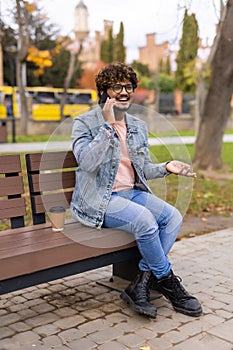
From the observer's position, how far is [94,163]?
302cm

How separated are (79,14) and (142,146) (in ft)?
40.6

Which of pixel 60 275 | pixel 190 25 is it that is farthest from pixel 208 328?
pixel 190 25

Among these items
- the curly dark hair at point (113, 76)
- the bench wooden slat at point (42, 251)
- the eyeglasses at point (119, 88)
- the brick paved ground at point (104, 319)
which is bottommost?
the brick paved ground at point (104, 319)

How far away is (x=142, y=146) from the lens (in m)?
3.46

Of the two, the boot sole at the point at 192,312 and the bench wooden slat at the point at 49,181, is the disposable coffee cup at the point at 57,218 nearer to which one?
the bench wooden slat at the point at 49,181

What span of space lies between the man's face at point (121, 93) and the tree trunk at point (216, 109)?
4.56 m

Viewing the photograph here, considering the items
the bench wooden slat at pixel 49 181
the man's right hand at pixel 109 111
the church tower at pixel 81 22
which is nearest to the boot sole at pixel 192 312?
the bench wooden slat at pixel 49 181

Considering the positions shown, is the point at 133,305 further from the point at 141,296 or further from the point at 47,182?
the point at 47,182

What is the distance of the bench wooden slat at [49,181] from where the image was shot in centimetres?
351

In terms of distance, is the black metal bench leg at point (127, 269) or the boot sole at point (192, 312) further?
the black metal bench leg at point (127, 269)

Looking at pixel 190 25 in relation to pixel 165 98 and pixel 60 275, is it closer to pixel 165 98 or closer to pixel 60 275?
pixel 60 275

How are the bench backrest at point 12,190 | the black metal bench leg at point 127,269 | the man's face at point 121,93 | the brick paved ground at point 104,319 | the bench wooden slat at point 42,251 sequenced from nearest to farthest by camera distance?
1. the bench wooden slat at point 42,251
2. the brick paved ground at point 104,319
3. the man's face at point 121,93
4. the bench backrest at point 12,190
5. the black metal bench leg at point 127,269

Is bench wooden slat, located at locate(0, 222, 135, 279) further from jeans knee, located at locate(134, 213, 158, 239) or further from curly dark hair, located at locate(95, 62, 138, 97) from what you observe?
Result: curly dark hair, located at locate(95, 62, 138, 97)

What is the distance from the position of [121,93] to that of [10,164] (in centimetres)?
92
